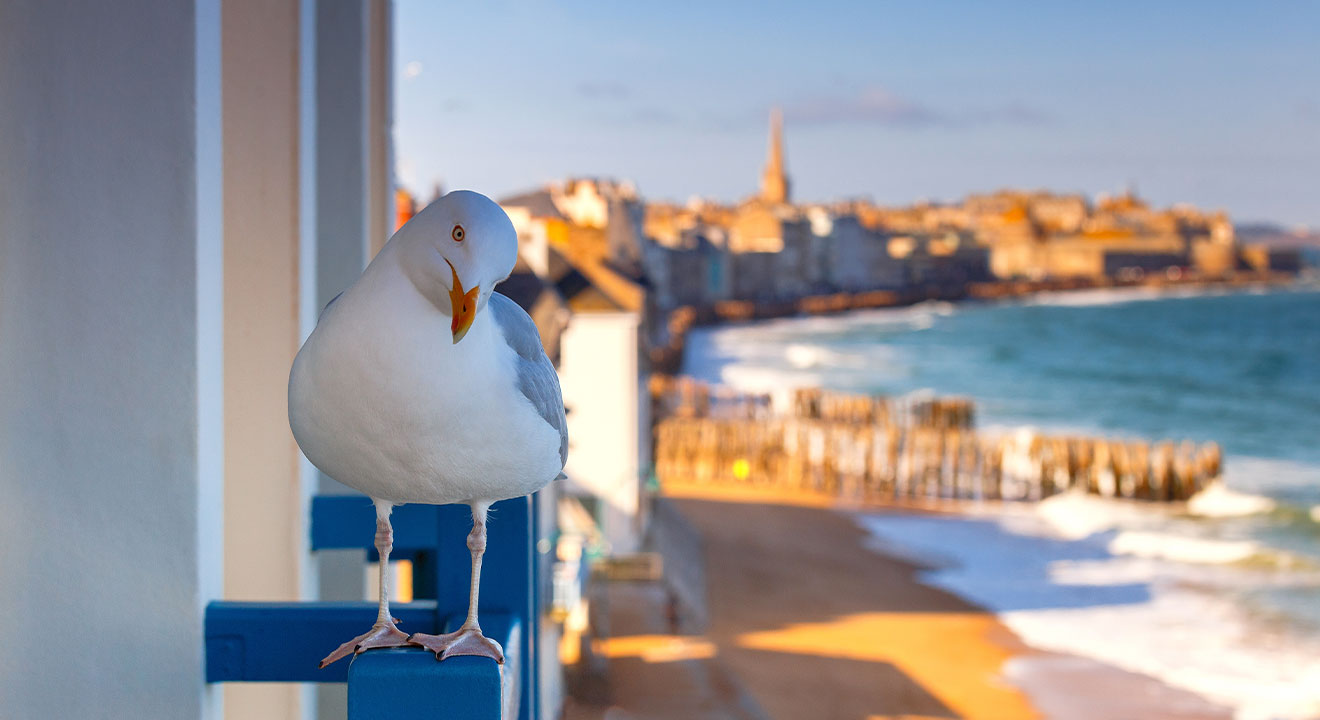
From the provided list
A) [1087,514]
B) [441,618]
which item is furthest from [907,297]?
[441,618]

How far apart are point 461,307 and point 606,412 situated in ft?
52.3

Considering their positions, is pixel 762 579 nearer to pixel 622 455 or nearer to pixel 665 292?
pixel 622 455

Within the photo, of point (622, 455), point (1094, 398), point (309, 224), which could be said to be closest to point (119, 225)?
point (309, 224)

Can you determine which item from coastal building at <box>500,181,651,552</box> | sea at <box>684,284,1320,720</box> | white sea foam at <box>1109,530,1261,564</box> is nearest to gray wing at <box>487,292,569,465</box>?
sea at <box>684,284,1320,720</box>

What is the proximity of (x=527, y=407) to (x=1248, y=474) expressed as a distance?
1442 inches

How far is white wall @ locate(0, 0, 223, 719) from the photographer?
208cm

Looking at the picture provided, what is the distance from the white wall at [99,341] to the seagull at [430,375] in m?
0.56

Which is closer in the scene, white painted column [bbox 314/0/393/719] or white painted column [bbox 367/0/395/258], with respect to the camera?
white painted column [bbox 314/0/393/719]

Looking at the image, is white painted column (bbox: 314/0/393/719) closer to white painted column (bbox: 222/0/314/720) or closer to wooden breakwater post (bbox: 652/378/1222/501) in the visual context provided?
white painted column (bbox: 222/0/314/720)

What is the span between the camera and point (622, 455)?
56.7ft

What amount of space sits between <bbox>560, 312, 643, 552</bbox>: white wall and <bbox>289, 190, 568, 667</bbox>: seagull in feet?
50.2

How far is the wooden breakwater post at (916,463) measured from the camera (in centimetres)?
2714

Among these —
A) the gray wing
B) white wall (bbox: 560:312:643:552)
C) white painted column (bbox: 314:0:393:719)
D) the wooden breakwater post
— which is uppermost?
white painted column (bbox: 314:0:393:719)

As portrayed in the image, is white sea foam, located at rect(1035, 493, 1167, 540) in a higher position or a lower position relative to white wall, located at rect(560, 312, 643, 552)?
lower
